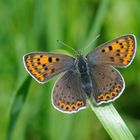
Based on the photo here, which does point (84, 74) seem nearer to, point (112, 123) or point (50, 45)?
point (112, 123)

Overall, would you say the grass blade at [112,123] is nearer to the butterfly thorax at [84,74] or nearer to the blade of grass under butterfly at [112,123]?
the blade of grass under butterfly at [112,123]

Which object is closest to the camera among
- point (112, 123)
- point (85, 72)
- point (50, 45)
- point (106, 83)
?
point (112, 123)

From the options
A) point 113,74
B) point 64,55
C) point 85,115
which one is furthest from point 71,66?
point 85,115

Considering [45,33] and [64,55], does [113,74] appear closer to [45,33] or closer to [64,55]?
[64,55]

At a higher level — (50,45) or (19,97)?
(50,45)

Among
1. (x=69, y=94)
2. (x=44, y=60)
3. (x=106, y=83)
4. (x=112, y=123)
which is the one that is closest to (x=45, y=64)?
(x=44, y=60)

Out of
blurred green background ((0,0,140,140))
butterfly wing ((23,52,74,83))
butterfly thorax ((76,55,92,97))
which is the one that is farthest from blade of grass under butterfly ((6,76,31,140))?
blurred green background ((0,0,140,140))

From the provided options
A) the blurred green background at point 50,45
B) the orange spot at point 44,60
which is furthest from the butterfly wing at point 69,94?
the blurred green background at point 50,45
